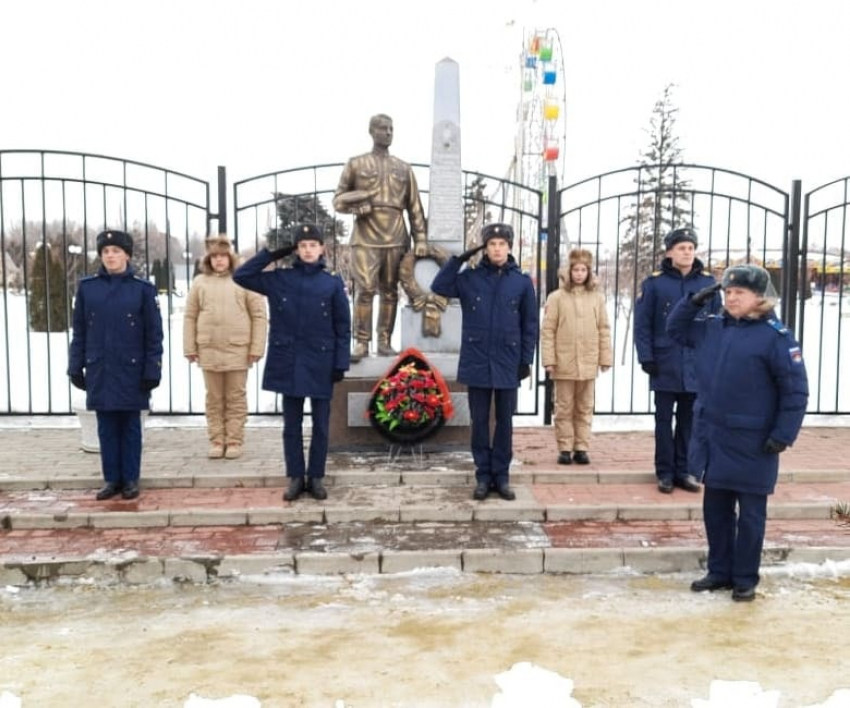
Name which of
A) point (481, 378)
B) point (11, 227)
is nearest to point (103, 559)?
point (481, 378)

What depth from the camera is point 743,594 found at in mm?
3898

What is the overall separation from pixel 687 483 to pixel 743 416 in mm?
1820

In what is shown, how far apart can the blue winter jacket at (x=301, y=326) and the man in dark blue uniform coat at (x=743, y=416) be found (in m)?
2.25

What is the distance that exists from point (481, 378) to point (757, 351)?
1851mm

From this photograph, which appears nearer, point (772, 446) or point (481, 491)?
point (772, 446)

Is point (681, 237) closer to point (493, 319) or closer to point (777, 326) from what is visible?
point (493, 319)

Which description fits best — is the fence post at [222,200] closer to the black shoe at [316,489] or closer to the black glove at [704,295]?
the black shoe at [316,489]

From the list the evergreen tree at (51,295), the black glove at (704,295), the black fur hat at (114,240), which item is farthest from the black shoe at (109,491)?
the evergreen tree at (51,295)

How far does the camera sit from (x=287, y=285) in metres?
5.25

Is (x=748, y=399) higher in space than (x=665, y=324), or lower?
lower

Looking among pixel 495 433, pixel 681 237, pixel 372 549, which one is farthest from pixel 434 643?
pixel 681 237

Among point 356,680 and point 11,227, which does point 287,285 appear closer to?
point 356,680

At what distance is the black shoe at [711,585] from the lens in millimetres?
4039

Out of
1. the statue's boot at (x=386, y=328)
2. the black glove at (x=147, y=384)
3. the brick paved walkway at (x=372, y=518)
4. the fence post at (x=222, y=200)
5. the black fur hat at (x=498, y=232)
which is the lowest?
the brick paved walkway at (x=372, y=518)
